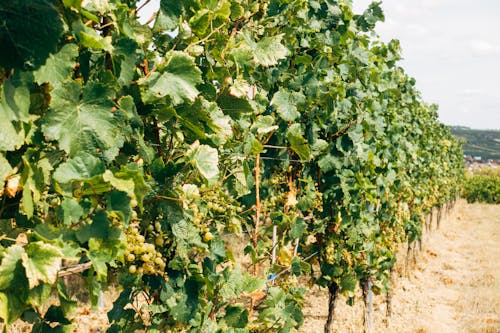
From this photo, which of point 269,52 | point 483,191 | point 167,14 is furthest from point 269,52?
point 483,191

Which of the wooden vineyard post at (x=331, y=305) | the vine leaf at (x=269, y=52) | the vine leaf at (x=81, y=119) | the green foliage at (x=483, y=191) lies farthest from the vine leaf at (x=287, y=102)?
the green foliage at (x=483, y=191)

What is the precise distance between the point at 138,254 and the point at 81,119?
595mm

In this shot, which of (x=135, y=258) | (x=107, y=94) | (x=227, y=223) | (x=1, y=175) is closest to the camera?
(x=1, y=175)

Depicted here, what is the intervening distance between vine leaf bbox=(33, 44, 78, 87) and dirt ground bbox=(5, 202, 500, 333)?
5067mm

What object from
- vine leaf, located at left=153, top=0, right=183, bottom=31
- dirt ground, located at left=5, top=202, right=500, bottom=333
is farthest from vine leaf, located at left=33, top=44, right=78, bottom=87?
dirt ground, located at left=5, top=202, right=500, bottom=333

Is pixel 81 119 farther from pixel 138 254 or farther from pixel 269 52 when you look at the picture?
pixel 269 52

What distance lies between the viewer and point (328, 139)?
429cm

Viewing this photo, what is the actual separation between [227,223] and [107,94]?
1.23 meters

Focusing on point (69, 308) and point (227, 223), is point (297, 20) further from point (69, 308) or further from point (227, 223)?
point (69, 308)

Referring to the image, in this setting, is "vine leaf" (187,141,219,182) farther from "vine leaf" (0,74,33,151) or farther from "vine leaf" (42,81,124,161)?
"vine leaf" (0,74,33,151)

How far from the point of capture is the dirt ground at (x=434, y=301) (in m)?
6.62

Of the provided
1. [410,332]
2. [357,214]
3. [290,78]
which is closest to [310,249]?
[357,214]

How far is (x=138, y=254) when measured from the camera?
5.38 feet

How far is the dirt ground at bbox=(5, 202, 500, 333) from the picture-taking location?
261 inches
